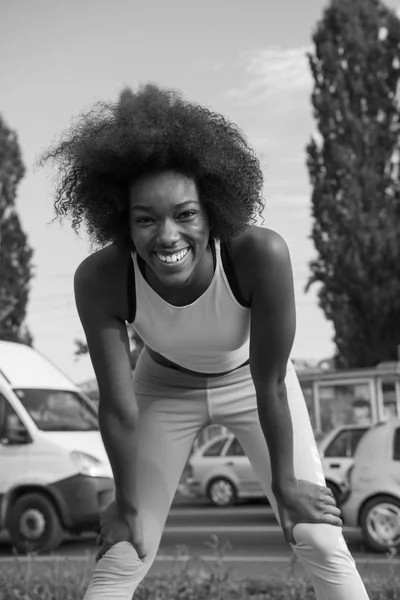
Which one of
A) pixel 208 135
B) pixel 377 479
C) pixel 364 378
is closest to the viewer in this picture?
pixel 208 135

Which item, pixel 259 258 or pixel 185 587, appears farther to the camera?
pixel 185 587

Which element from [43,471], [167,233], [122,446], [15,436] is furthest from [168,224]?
[15,436]

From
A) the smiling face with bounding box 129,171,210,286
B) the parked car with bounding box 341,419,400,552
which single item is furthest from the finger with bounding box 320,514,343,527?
the parked car with bounding box 341,419,400,552

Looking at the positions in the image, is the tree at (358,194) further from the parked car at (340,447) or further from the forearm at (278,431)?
the forearm at (278,431)

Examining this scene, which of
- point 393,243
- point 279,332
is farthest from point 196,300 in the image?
point 393,243

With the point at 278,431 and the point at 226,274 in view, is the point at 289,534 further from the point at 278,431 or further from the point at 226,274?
the point at 226,274

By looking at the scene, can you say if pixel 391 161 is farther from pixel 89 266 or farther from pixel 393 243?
pixel 89 266

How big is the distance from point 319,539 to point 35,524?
800 centimetres

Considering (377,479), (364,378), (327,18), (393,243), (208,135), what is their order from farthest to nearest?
(327,18) → (393,243) → (364,378) → (377,479) → (208,135)

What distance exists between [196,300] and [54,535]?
8.03 metres

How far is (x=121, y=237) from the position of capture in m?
3.24

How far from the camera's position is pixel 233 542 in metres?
11.2

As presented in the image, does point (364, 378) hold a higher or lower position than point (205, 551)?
higher

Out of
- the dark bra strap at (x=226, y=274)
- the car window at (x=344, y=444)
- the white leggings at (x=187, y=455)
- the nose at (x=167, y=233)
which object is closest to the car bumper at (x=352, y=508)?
the car window at (x=344, y=444)
